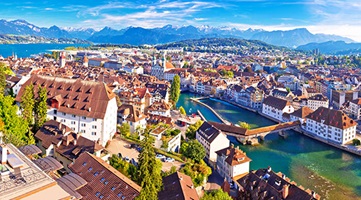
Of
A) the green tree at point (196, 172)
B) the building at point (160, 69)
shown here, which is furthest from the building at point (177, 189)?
the building at point (160, 69)

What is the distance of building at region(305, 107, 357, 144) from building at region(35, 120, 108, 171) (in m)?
20.3

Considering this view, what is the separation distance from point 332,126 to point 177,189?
802 inches

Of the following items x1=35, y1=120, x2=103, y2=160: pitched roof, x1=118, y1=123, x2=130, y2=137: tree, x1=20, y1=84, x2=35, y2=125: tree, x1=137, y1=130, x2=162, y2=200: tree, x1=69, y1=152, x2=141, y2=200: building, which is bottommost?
x1=118, y1=123, x2=130, y2=137: tree

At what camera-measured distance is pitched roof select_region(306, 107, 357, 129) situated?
2903 centimetres

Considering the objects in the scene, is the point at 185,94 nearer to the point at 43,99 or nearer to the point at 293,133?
the point at 293,133

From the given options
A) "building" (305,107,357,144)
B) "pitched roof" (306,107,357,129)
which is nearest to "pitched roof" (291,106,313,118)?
"pitched roof" (306,107,357,129)

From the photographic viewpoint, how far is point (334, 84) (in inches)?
2030

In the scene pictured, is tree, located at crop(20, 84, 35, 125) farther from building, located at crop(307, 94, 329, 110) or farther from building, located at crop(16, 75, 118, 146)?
building, located at crop(307, 94, 329, 110)

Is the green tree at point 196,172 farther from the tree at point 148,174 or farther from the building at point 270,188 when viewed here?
the tree at point 148,174

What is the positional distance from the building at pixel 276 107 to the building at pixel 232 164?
55.7 feet

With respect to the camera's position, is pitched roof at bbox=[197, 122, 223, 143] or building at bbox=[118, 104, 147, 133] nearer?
pitched roof at bbox=[197, 122, 223, 143]

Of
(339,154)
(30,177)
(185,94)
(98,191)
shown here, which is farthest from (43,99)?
(185,94)

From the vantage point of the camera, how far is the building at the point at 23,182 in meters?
6.63

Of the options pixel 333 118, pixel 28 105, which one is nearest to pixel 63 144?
pixel 28 105
